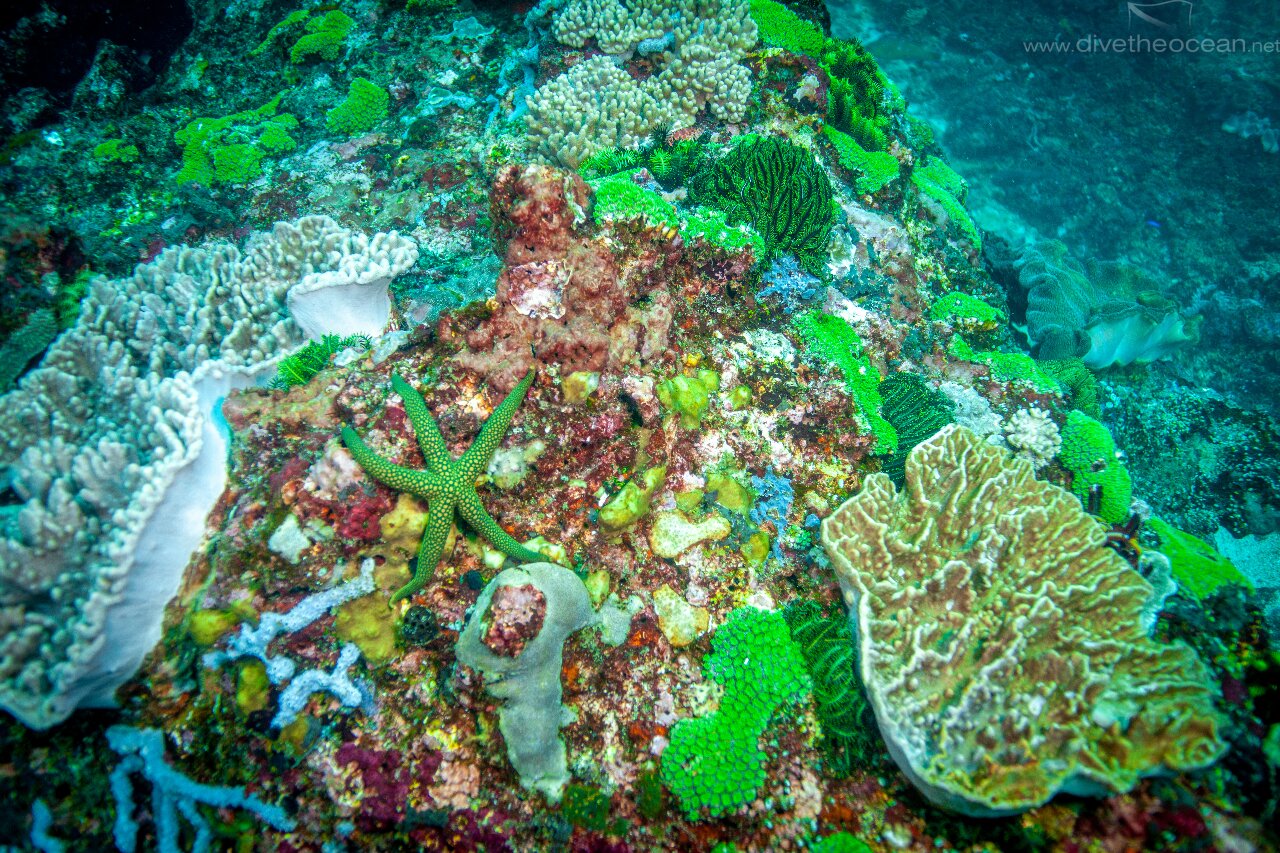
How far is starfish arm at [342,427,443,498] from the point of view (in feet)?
10.5

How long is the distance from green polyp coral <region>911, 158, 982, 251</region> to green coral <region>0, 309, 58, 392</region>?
36.0 ft

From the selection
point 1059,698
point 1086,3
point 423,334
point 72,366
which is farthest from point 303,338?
point 1086,3

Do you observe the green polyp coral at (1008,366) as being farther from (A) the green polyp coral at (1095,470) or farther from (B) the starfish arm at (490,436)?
(B) the starfish arm at (490,436)

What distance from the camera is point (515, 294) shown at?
3941 millimetres

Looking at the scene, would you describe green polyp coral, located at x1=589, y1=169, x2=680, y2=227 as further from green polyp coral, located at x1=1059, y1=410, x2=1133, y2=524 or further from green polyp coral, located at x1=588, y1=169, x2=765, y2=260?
green polyp coral, located at x1=1059, y1=410, x2=1133, y2=524

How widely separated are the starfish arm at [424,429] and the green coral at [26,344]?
381 cm

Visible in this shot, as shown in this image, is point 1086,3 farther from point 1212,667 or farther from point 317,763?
point 317,763

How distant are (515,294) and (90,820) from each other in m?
4.11

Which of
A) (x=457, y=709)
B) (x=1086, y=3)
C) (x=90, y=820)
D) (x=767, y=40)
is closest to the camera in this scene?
(x=90, y=820)

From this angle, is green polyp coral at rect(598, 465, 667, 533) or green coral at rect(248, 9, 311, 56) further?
green coral at rect(248, 9, 311, 56)

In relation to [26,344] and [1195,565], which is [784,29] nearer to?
[1195,565]

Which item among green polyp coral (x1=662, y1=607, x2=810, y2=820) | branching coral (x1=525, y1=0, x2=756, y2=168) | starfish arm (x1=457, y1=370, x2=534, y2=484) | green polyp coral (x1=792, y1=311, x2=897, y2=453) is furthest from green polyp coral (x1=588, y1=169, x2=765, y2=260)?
green polyp coral (x1=662, y1=607, x2=810, y2=820)

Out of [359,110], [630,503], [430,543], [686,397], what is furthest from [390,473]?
[359,110]

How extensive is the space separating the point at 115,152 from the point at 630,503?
10.0 meters
